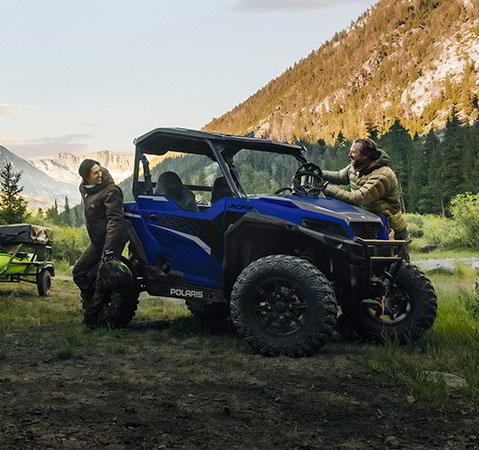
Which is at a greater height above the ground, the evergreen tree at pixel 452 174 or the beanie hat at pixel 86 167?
the evergreen tree at pixel 452 174

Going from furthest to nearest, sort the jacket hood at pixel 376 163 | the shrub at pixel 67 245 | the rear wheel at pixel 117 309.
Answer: the shrub at pixel 67 245 < the rear wheel at pixel 117 309 < the jacket hood at pixel 376 163

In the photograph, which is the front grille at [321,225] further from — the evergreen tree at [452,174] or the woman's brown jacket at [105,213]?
the evergreen tree at [452,174]

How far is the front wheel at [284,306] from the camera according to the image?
5.51m

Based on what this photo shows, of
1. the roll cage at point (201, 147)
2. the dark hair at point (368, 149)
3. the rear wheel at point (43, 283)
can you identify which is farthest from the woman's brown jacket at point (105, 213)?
the rear wheel at point (43, 283)

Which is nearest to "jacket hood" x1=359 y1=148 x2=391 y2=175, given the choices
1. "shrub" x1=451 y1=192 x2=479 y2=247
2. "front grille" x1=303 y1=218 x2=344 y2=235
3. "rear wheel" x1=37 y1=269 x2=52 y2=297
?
"front grille" x1=303 y1=218 x2=344 y2=235

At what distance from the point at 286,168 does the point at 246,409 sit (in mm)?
4200

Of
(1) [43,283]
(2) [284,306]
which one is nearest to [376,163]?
(2) [284,306]

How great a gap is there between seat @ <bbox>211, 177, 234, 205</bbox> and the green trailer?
5.69 meters

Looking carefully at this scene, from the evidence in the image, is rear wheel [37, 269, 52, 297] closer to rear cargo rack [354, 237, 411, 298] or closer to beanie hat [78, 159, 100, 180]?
beanie hat [78, 159, 100, 180]

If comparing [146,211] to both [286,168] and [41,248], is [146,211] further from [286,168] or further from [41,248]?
[41,248]

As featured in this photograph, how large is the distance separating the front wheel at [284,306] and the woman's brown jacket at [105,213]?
1.75 meters

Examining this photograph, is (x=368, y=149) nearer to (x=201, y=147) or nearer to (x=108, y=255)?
(x=201, y=147)

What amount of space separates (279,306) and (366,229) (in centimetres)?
117

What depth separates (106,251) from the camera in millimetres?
6816
